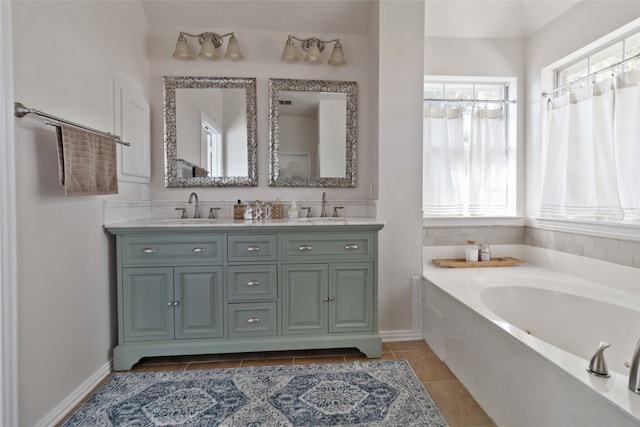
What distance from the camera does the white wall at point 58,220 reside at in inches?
55.1

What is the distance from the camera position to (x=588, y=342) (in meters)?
1.93

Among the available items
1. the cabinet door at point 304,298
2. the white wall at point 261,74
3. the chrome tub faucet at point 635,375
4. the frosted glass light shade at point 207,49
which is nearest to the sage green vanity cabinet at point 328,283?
the cabinet door at point 304,298

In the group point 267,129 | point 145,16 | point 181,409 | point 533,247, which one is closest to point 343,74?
point 267,129

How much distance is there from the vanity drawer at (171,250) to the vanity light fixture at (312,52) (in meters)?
1.55

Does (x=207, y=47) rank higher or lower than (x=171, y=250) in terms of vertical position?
higher

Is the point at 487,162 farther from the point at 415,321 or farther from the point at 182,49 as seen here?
the point at 182,49

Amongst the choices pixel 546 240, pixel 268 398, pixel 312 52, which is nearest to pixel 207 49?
pixel 312 52

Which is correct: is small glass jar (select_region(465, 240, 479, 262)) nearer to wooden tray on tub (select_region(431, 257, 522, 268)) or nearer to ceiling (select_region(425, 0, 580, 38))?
wooden tray on tub (select_region(431, 257, 522, 268))

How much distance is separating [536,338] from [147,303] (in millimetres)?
2151

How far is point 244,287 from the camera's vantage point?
210 centimetres

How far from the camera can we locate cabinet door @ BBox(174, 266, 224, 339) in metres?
2.06

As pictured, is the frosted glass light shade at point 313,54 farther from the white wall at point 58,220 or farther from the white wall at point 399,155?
the white wall at point 58,220

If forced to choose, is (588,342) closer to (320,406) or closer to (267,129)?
(320,406)

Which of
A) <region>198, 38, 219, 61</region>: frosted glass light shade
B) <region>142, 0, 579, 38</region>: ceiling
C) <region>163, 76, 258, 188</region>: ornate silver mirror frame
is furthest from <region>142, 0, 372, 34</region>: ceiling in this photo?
<region>163, 76, 258, 188</region>: ornate silver mirror frame
